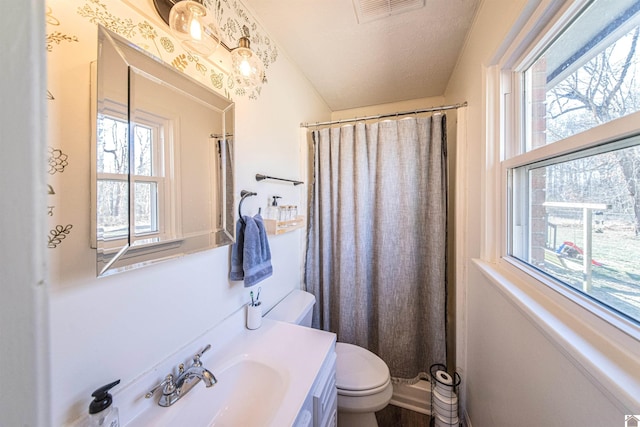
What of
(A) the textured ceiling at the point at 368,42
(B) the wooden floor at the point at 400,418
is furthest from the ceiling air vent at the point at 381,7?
(B) the wooden floor at the point at 400,418

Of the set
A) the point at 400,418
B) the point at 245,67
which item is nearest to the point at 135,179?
the point at 245,67

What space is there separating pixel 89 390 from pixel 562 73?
1644 millimetres

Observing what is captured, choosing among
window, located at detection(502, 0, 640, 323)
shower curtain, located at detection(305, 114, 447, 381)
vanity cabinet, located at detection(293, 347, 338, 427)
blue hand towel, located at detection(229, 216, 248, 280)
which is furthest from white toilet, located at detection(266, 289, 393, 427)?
window, located at detection(502, 0, 640, 323)

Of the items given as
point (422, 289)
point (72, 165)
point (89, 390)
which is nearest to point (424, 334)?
point (422, 289)

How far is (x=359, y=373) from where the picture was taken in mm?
1245

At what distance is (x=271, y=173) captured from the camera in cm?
134

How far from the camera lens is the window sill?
42cm

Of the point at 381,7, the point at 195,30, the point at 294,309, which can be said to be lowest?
the point at 294,309

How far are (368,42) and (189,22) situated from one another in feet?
3.40

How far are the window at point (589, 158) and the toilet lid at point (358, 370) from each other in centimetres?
92

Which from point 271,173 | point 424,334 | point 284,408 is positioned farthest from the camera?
point 424,334

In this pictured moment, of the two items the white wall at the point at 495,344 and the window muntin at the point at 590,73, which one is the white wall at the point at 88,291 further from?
the window muntin at the point at 590,73

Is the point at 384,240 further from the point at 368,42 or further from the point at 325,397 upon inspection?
the point at 368,42

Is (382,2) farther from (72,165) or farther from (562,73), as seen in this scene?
(72,165)
